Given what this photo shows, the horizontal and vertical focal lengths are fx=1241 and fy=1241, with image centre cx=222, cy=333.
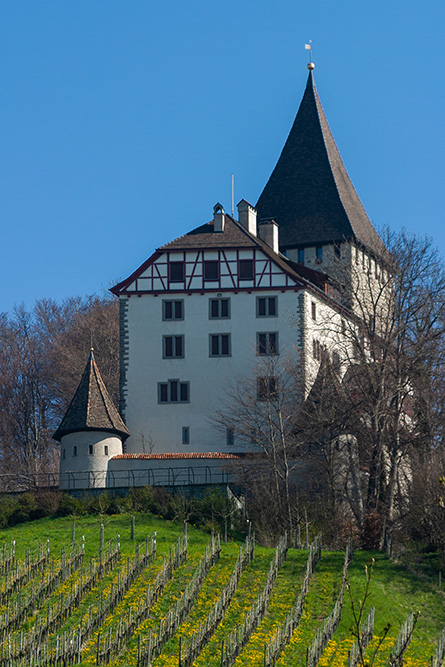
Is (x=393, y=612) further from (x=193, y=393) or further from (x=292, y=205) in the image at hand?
(x=292, y=205)

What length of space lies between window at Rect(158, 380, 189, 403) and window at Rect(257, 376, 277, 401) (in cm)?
356

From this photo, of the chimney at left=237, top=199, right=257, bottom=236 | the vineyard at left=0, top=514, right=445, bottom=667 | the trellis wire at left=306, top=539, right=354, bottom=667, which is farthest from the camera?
the chimney at left=237, top=199, right=257, bottom=236

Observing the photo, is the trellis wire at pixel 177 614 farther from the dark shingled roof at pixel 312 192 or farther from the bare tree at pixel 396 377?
the dark shingled roof at pixel 312 192

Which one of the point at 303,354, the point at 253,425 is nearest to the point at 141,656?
the point at 253,425

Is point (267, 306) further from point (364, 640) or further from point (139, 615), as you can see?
point (364, 640)

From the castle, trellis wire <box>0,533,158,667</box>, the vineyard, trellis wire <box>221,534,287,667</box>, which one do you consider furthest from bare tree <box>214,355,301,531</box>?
trellis wire <box>221,534,287,667</box>

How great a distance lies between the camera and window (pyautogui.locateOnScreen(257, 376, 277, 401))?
5284 cm

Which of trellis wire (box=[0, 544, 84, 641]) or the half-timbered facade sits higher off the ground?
the half-timbered facade

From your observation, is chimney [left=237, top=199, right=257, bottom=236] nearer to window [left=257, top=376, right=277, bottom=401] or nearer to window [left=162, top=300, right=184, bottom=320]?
window [left=162, top=300, right=184, bottom=320]

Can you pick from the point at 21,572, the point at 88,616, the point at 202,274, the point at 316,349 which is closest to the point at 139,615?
the point at 88,616

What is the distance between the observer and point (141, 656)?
2839 centimetres

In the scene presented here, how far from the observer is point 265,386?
53344 mm

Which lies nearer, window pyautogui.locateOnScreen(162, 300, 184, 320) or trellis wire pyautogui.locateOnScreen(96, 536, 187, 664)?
trellis wire pyautogui.locateOnScreen(96, 536, 187, 664)

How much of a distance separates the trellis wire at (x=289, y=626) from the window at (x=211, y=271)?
71.7ft
